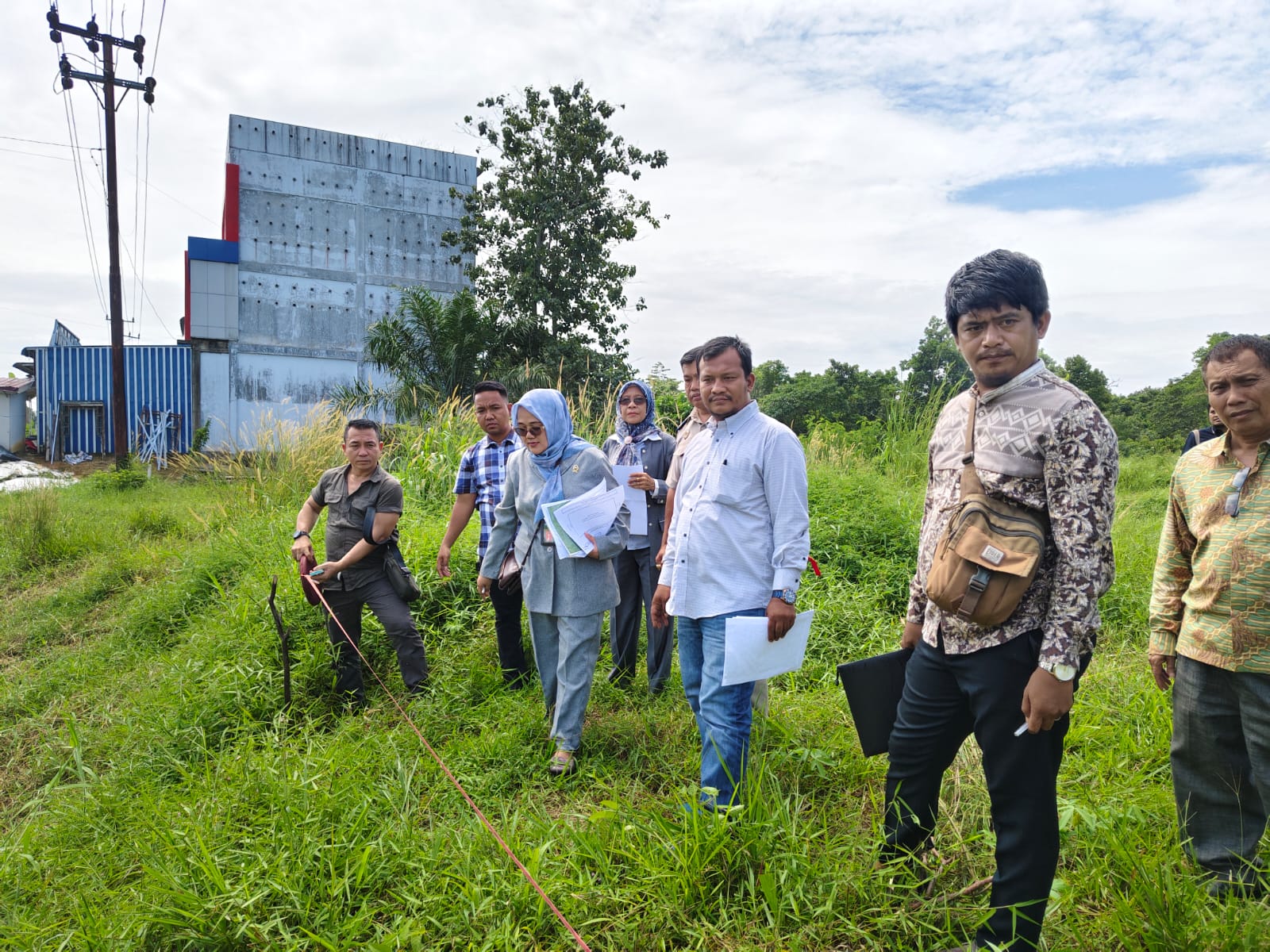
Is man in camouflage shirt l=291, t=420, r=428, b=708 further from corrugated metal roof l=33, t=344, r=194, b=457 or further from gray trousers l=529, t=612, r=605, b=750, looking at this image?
corrugated metal roof l=33, t=344, r=194, b=457

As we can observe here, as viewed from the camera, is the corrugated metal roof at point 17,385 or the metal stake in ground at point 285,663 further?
the corrugated metal roof at point 17,385

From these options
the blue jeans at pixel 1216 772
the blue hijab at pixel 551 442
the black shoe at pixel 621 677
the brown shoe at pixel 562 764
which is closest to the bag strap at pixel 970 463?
the blue jeans at pixel 1216 772

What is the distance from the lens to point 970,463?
6.36ft

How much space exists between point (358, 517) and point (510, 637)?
1078mm

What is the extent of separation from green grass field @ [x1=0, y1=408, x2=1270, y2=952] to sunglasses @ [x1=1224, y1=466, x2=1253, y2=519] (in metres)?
1.05

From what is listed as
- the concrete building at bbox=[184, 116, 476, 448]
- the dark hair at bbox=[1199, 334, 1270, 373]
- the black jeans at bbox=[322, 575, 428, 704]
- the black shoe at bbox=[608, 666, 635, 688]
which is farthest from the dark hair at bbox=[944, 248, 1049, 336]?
the concrete building at bbox=[184, 116, 476, 448]

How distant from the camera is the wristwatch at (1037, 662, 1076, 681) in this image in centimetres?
171

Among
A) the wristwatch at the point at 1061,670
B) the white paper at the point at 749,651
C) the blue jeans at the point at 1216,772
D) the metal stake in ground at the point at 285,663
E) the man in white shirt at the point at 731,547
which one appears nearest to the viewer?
the wristwatch at the point at 1061,670

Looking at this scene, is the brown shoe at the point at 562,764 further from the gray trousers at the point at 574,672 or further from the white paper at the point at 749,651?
the white paper at the point at 749,651

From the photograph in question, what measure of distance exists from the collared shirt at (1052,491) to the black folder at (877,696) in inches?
13.5

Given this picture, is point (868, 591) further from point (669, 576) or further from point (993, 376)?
point (993, 376)

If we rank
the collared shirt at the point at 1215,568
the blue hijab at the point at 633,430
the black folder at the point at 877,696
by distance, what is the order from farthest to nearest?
the blue hijab at the point at 633,430
the black folder at the point at 877,696
the collared shirt at the point at 1215,568

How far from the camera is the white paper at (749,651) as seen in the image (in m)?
2.48

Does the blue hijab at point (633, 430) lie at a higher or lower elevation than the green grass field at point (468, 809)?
higher
